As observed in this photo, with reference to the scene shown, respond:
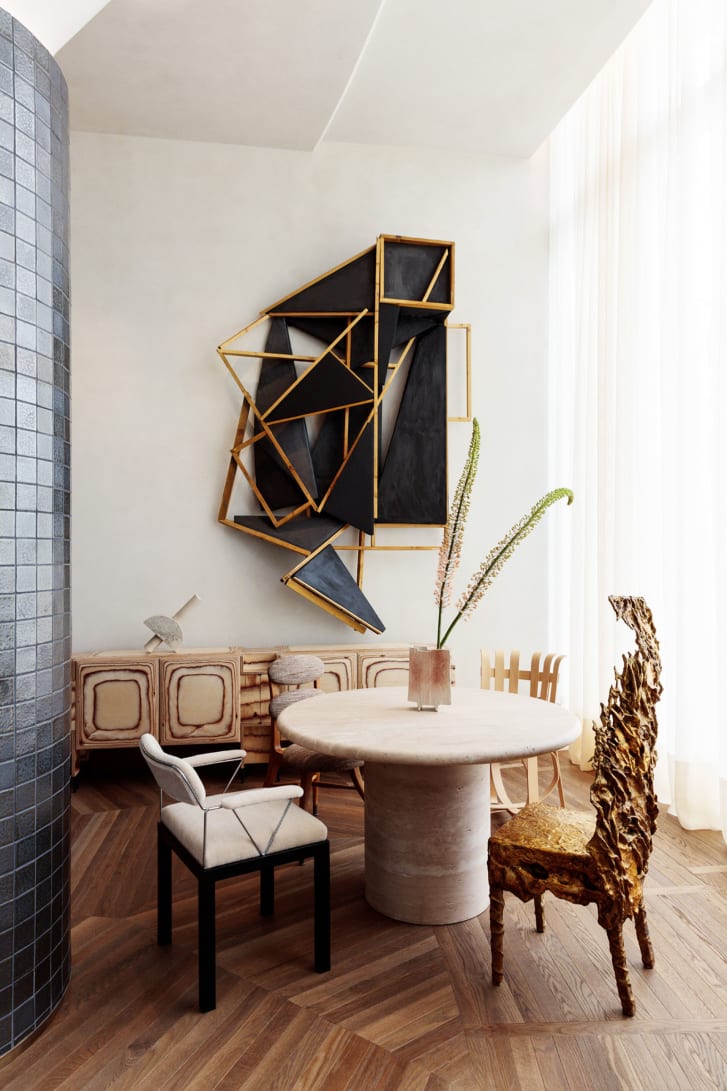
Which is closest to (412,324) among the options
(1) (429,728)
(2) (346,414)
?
(2) (346,414)

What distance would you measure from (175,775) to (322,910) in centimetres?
63

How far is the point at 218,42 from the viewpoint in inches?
152

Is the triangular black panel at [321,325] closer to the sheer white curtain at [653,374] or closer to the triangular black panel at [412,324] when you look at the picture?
the triangular black panel at [412,324]

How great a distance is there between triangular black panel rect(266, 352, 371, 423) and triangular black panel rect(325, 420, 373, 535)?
230mm

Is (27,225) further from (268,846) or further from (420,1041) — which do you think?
(420,1041)

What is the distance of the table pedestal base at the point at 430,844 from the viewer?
273cm

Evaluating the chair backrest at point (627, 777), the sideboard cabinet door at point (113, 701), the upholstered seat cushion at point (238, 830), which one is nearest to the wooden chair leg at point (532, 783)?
the chair backrest at point (627, 777)

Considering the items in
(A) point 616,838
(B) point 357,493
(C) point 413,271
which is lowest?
(A) point 616,838

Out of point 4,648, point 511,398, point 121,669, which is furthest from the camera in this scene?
point 511,398

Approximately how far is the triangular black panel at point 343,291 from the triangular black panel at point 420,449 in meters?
0.48

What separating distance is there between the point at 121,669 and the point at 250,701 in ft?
2.41

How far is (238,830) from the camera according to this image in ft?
7.75

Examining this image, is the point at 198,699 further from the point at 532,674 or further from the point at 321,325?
the point at 321,325

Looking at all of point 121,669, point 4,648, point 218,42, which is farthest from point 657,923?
point 218,42
